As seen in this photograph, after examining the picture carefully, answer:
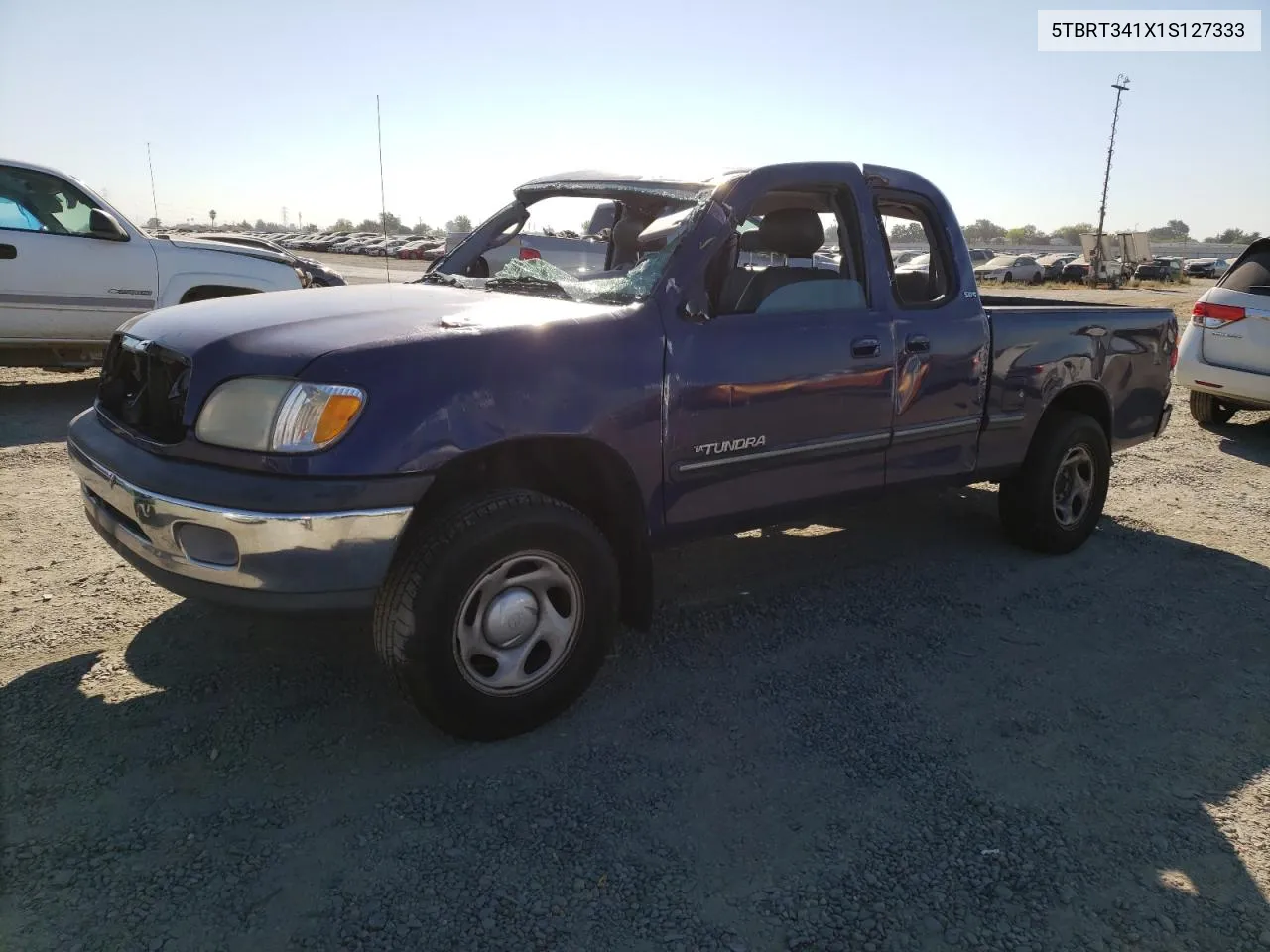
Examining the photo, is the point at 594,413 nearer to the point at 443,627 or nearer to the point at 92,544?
the point at 443,627

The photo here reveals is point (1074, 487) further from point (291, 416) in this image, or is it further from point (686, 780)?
point (291, 416)

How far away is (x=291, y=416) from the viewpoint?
8.75ft

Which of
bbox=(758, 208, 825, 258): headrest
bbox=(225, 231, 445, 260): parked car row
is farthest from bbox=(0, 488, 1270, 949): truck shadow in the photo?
bbox=(225, 231, 445, 260): parked car row

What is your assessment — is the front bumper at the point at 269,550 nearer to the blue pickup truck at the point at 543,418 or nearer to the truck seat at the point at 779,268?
the blue pickup truck at the point at 543,418

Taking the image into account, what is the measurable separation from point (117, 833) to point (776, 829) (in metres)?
1.83

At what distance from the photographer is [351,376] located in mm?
2688

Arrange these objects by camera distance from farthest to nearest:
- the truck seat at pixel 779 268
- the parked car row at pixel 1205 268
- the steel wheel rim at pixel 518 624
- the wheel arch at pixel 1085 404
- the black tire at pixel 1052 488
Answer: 1. the parked car row at pixel 1205 268
2. the wheel arch at pixel 1085 404
3. the black tire at pixel 1052 488
4. the truck seat at pixel 779 268
5. the steel wheel rim at pixel 518 624

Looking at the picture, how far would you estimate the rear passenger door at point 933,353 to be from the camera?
407 cm

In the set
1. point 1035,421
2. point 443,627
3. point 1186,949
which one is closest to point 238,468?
point 443,627

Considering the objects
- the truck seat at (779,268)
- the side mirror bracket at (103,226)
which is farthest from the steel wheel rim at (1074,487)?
the side mirror bracket at (103,226)

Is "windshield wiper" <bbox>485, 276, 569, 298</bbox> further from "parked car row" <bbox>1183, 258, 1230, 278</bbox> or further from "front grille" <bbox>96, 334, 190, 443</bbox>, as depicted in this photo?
"parked car row" <bbox>1183, 258, 1230, 278</bbox>

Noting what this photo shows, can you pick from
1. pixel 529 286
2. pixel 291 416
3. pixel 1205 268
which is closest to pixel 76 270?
pixel 529 286

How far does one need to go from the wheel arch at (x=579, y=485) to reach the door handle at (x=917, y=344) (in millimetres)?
1537

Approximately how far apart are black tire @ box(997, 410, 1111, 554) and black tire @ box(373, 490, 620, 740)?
111 inches
